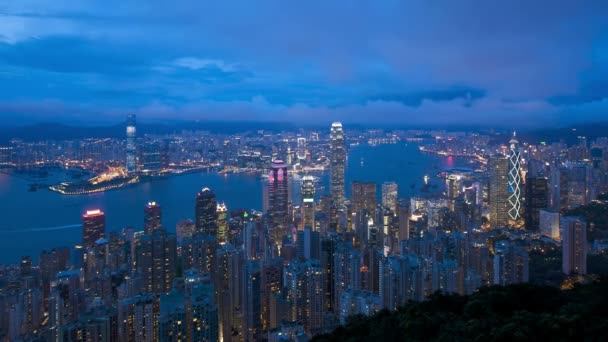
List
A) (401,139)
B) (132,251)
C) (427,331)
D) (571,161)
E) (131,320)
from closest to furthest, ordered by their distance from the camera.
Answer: (427,331) → (131,320) → (132,251) → (571,161) → (401,139)

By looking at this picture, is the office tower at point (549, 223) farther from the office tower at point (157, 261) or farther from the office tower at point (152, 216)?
the office tower at point (152, 216)

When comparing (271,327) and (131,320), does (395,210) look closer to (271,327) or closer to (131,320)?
(271,327)

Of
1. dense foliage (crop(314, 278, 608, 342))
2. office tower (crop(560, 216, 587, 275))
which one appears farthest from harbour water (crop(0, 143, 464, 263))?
dense foliage (crop(314, 278, 608, 342))

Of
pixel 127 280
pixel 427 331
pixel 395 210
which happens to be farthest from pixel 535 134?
pixel 427 331

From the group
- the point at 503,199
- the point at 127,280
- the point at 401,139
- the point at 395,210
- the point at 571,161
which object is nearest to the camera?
the point at 127,280

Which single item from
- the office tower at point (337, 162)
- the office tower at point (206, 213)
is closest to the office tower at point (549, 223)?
the office tower at point (337, 162)

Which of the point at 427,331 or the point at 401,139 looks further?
the point at 401,139

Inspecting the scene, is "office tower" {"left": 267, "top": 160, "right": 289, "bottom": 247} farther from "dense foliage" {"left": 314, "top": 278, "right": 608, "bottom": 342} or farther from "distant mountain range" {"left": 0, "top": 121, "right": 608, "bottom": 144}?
"dense foliage" {"left": 314, "top": 278, "right": 608, "bottom": 342}
